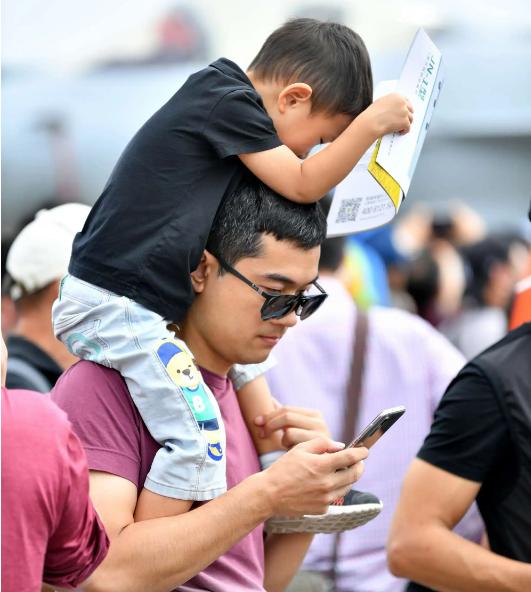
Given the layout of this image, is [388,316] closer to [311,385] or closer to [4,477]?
[311,385]

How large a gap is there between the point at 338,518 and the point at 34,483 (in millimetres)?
1086

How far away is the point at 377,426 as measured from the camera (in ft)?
8.11

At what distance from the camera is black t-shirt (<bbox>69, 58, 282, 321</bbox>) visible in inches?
96.4

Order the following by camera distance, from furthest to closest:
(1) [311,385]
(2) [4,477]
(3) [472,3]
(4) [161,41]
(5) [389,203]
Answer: (3) [472,3]
(4) [161,41]
(1) [311,385]
(5) [389,203]
(2) [4,477]

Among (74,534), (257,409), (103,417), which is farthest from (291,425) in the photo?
(74,534)

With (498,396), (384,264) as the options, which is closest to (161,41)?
(384,264)

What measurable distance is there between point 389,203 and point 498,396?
2.11 feet

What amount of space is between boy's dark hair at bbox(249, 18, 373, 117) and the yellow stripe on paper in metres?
0.23

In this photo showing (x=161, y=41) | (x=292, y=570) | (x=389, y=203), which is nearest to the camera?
(x=389, y=203)

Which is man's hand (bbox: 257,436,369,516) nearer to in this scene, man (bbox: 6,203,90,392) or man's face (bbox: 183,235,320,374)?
man's face (bbox: 183,235,320,374)

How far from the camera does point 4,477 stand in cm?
173

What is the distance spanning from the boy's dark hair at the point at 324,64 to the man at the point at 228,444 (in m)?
0.26

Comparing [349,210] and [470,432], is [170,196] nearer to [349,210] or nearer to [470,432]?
[349,210]

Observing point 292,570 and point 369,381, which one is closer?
point 292,570
